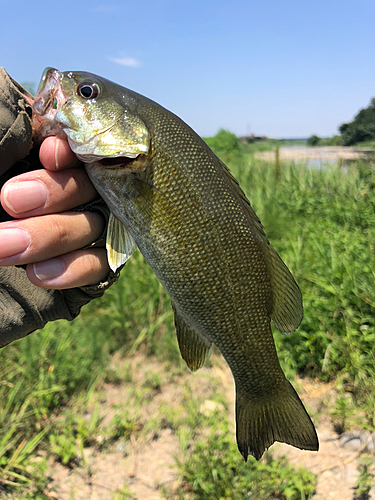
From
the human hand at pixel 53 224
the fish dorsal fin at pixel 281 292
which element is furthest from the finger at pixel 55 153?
the fish dorsal fin at pixel 281 292

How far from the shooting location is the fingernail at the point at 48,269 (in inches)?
56.2

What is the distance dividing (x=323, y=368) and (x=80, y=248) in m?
2.55

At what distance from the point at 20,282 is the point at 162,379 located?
231 centimetres

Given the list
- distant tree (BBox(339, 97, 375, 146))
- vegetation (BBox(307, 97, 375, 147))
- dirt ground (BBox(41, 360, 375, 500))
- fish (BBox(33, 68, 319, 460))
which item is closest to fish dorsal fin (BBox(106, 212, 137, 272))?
fish (BBox(33, 68, 319, 460))

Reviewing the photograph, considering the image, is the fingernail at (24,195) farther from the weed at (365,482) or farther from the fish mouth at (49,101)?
the weed at (365,482)

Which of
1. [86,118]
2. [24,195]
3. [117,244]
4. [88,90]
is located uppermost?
[88,90]

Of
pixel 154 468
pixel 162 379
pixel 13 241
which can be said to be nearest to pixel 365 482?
pixel 154 468

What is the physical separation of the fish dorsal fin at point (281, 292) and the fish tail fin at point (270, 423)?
31cm

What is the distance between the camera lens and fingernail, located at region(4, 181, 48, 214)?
51.3 inches

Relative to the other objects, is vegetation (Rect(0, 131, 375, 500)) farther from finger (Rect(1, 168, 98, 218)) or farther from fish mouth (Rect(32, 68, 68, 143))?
fish mouth (Rect(32, 68, 68, 143))

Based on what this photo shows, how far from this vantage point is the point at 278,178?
25.7ft

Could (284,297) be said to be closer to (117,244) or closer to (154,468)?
(117,244)

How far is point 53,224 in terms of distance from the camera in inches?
55.0

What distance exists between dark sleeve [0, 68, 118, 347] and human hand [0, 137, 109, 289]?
0.23 feet
